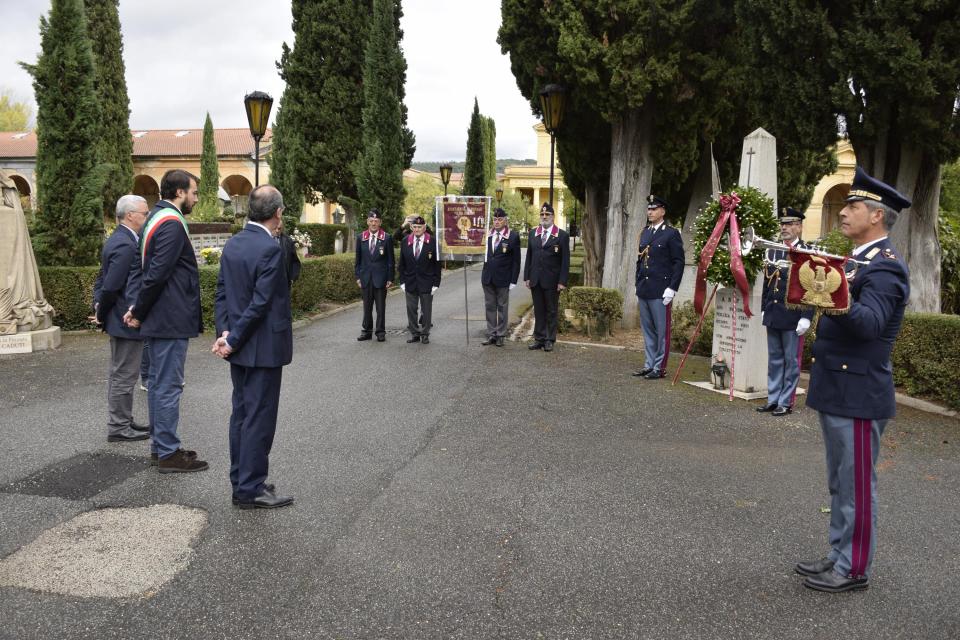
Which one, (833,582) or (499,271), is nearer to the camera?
(833,582)

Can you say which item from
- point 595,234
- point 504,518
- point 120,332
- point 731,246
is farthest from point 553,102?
point 504,518

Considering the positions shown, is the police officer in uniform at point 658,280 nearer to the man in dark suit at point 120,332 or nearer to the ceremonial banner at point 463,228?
the ceremonial banner at point 463,228

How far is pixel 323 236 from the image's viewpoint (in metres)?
31.0

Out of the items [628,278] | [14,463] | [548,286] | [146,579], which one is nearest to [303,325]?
[548,286]

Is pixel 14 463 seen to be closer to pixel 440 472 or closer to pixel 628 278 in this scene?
pixel 440 472

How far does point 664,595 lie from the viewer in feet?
11.2

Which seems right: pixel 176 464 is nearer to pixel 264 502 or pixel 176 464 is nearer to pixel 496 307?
pixel 264 502

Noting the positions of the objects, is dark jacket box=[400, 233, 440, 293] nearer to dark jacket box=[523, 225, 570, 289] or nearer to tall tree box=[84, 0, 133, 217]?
dark jacket box=[523, 225, 570, 289]

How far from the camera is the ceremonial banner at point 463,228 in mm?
11547

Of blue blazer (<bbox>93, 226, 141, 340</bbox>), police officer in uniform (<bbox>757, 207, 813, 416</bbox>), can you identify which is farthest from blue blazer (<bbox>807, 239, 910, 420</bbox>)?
blue blazer (<bbox>93, 226, 141, 340</bbox>)

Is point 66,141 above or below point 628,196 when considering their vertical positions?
above

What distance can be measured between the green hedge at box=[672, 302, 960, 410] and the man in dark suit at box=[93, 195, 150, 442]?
6.97 meters

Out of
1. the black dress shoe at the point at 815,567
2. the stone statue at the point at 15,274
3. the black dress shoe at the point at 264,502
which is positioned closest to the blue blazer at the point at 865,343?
the black dress shoe at the point at 815,567

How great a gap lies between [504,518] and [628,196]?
29.8 ft
